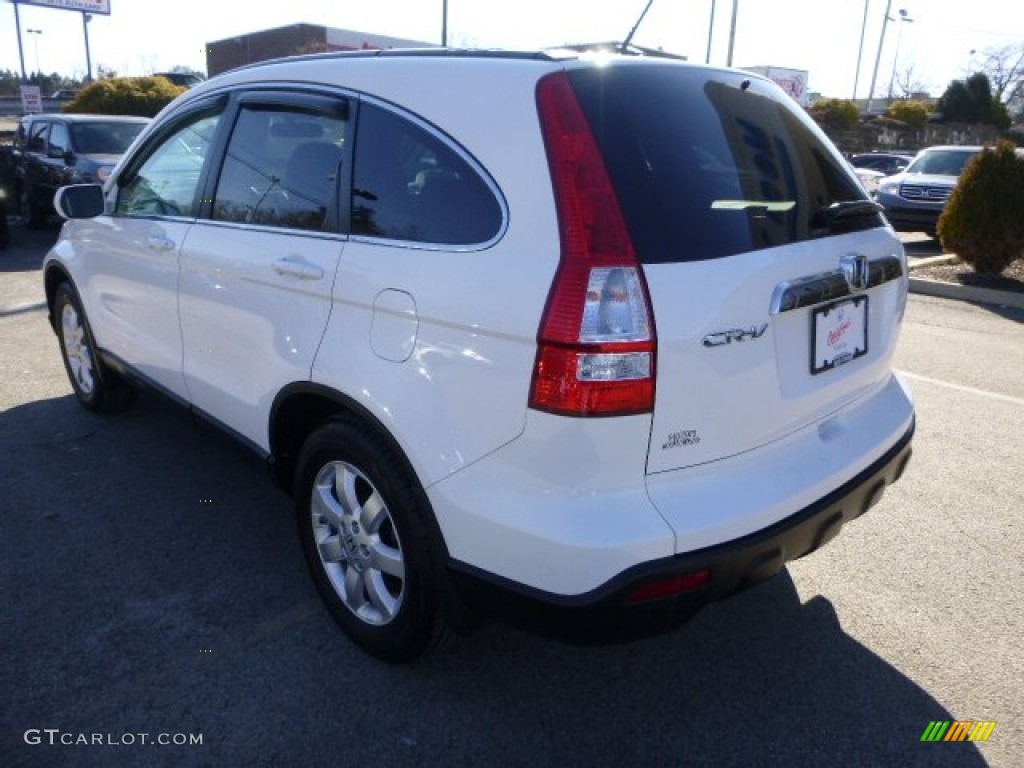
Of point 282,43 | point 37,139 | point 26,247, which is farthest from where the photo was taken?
point 282,43

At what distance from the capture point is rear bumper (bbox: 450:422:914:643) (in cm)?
204

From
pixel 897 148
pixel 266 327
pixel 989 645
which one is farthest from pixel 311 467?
pixel 897 148

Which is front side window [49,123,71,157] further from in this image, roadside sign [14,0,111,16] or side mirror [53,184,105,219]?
roadside sign [14,0,111,16]

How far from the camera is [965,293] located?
9.59 meters

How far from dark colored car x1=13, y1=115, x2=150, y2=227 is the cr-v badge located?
1070 cm

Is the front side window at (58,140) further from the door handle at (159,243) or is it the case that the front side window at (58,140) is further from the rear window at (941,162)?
the rear window at (941,162)

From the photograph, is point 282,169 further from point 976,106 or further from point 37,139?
point 976,106

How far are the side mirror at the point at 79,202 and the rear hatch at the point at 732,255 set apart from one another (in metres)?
3.02

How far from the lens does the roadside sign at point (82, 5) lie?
35.3 m

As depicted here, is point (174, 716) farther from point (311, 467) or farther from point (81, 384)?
point (81, 384)

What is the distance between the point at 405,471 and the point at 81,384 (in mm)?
3447

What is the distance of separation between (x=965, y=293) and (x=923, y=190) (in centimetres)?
524

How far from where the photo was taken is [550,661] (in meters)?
2.79

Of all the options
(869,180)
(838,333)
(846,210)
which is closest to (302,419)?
(838,333)
